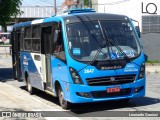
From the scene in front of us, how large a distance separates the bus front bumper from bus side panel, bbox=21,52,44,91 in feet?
9.93

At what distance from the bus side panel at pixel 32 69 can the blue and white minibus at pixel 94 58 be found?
151cm

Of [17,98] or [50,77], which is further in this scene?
[17,98]

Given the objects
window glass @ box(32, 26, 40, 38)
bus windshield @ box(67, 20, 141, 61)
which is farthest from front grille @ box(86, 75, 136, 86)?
window glass @ box(32, 26, 40, 38)

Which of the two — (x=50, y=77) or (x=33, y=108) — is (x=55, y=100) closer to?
(x=50, y=77)

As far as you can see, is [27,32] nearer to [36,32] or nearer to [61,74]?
[36,32]

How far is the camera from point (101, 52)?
36.7 feet

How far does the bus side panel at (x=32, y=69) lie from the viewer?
14178 mm

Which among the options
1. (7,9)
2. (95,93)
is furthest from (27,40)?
(7,9)

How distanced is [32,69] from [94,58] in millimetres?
4711

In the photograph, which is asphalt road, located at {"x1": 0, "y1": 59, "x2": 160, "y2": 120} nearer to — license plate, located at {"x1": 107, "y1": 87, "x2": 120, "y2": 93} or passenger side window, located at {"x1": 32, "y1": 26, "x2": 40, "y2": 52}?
license plate, located at {"x1": 107, "y1": 87, "x2": 120, "y2": 93}

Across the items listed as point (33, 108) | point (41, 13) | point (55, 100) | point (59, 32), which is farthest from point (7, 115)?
point (41, 13)

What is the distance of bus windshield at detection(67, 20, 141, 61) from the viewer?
11.2 m

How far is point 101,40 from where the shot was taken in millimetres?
11406

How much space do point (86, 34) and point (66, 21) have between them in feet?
2.23
